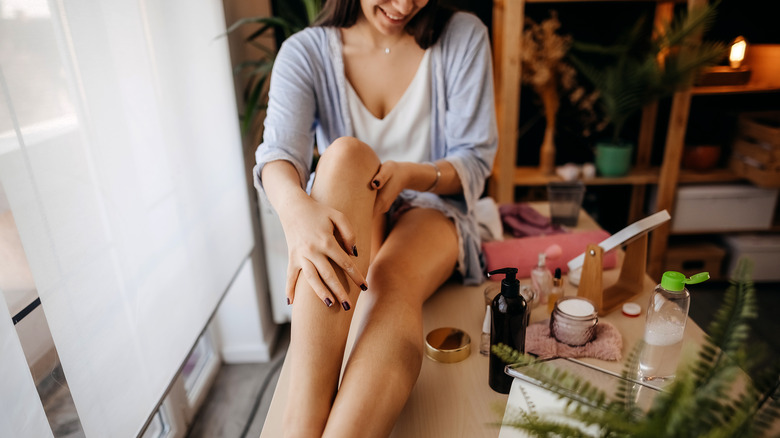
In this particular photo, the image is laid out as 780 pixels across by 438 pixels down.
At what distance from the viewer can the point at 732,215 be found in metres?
2.33

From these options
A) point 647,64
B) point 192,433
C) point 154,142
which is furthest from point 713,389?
point 647,64

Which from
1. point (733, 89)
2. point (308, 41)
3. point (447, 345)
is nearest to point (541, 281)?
point (447, 345)

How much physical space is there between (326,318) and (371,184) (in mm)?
321

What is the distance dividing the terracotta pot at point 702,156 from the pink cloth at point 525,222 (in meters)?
1.13

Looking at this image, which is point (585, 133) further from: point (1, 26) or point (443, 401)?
point (1, 26)

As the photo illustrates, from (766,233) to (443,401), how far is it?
225 centimetres

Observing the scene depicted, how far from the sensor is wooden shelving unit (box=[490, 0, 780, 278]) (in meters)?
2.05

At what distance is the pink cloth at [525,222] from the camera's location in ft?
5.22

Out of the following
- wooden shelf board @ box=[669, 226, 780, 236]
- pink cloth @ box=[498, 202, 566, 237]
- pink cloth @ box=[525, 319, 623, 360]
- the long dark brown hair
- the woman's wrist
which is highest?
the long dark brown hair

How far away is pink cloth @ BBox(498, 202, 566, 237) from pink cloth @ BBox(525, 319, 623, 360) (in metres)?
0.53

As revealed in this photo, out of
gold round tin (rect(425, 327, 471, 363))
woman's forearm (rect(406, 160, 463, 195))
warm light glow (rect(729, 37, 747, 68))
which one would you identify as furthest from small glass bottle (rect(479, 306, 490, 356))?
warm light glow (rect(729, 37, 747, 68))

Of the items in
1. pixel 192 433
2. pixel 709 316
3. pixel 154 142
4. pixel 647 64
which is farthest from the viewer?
pixel 709 316

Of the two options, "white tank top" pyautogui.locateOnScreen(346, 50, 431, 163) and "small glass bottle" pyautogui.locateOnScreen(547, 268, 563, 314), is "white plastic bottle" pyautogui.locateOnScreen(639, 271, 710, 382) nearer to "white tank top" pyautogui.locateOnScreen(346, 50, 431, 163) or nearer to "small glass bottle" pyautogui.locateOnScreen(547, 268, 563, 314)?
"small glass bottle" pyautogui.locateOnScreen(547, 268, 563, 314)

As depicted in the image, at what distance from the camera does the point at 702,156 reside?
2332 mm
